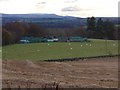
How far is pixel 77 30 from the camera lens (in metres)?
112

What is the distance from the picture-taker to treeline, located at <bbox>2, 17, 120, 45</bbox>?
290ft

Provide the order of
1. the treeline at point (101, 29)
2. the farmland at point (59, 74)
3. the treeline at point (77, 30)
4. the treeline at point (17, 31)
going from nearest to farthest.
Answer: the farmland at point (59, 74) → the treeline at point (17, 31) → the treeline at point (77, 30) → the treeline at point (101, 29)

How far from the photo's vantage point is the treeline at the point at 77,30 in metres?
88.5

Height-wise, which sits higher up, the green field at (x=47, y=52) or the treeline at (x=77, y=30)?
the treeline at (x=77, y=30)

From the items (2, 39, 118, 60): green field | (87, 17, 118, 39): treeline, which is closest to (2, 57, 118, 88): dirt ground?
(2, 39, 118, 60): green field

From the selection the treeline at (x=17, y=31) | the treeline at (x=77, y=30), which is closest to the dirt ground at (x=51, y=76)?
the treeline at (x=17, y=31)

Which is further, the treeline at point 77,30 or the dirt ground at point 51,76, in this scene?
the treeline at point 77,30

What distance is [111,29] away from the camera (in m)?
93.0

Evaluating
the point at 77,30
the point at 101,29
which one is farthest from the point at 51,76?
the point at 77,30

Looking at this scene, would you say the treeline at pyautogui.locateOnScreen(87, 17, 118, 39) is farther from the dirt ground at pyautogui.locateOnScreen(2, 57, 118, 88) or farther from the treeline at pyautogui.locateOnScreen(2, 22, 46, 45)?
the dirt ground at pyautogui.locateOnScreen(2, 57, 118, 88)

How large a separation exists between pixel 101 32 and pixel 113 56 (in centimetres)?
4817

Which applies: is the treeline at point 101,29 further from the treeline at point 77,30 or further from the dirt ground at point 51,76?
the dirt ground at point 51,76

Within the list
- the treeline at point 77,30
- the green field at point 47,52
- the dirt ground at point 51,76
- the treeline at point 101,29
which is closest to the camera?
the dirt ground at point 51,76

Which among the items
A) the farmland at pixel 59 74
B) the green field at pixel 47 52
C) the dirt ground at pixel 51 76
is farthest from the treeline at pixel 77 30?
the dirt ground at pixel 51 76
